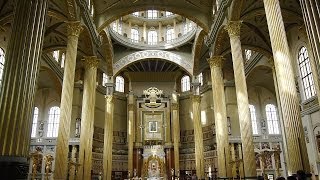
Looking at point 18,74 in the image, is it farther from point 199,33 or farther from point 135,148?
point 135,148

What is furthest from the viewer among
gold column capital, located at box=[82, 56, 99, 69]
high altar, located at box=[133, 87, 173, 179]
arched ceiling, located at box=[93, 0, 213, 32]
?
high altar, located at box=[133, 87, 173, 179]

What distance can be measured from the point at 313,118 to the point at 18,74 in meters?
17.8

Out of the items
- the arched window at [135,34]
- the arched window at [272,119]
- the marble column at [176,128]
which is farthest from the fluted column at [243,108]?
the arched window at [135,34]

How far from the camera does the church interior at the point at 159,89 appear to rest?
8523 millimetres

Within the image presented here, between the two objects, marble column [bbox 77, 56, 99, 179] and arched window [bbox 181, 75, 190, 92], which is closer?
marble column [bbox 77, 56, 99, 179]

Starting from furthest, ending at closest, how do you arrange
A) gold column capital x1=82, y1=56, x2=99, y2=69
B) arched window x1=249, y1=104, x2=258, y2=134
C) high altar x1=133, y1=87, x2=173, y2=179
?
high altar x1=133, y1=87, x2=173, y2=179
arched window x1=249, y1=104, x2=258, y2=134
gold column capital x1=82, y1=56, x2=99, y2=69

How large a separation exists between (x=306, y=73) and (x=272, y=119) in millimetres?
10075

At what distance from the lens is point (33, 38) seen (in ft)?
28.3

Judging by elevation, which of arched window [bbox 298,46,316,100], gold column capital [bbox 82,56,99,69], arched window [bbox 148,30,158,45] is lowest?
arched window [bbox 298,46,316,100]

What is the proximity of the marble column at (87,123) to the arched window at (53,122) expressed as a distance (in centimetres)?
1037

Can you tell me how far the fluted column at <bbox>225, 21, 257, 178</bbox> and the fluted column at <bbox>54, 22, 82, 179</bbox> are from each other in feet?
27.3

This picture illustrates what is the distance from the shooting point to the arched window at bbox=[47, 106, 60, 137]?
2756 centimetres

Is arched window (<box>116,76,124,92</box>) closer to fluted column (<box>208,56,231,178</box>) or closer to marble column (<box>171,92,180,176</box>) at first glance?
marble column (<box>171,92,180,176</box>)

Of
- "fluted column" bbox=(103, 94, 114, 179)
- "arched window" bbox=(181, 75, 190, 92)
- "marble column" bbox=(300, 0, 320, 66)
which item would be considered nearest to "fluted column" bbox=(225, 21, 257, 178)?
"marble column" bbox=(300, 0, 320, 66)
